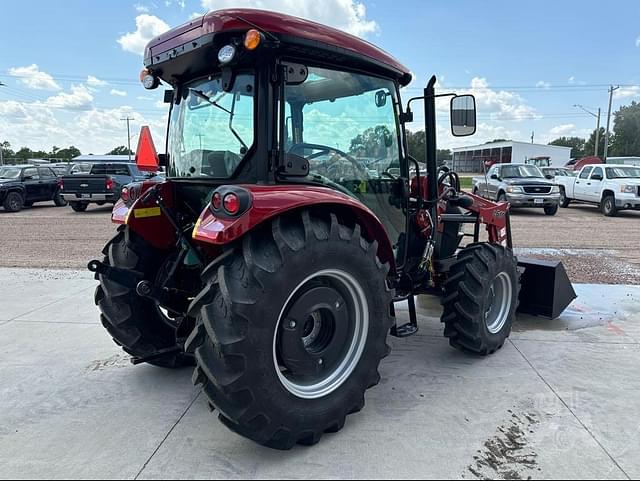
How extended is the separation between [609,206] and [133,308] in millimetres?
15257

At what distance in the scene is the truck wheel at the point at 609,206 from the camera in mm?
14240

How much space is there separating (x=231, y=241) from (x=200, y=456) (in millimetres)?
1204

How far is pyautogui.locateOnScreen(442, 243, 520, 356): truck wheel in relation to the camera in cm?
373

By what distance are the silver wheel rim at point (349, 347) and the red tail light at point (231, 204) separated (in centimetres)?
53

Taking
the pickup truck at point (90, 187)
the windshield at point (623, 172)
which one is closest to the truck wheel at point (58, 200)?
the pickup truck at point (90, 187)

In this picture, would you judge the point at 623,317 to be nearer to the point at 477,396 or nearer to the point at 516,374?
the point at 516,374

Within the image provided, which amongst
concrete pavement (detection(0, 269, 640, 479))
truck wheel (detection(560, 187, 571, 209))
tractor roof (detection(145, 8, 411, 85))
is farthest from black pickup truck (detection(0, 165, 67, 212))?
truck wheel (detection(560, 187, 571, 209))

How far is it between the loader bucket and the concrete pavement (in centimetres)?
32

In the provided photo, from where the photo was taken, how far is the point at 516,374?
11.8 feet

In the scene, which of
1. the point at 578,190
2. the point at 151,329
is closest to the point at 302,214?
the point at 151,329

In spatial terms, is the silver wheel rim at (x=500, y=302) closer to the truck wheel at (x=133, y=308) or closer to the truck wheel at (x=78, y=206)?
the truck wheel at (x=133, y=308)

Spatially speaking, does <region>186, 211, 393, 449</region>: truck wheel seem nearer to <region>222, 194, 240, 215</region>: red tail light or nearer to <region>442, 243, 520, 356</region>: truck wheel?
<region>222, 194, 240, 215</region>: red tail light

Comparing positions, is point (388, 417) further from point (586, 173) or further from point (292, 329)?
point (586, 173)

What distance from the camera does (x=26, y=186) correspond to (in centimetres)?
Answer: 1616
